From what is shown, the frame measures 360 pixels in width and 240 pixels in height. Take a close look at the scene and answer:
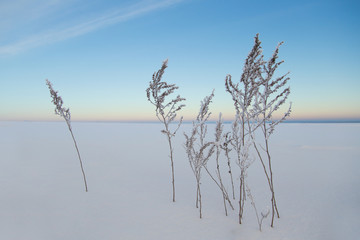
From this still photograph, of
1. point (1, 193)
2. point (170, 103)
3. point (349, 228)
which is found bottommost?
point (349, 228)

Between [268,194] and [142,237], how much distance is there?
4066 millimetres

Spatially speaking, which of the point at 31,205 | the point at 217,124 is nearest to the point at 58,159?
the point at 31,205

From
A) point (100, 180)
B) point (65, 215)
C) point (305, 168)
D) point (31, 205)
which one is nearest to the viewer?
point (65, 215)

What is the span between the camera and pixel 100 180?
746 cm

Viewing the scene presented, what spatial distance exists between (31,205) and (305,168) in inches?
395

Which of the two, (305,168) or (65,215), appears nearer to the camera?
(65,215)

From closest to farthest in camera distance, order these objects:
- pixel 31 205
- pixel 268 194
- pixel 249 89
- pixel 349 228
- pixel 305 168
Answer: pixel 249 89 < pixel 349 228 < pixel 31 205 < pixel 268 194 < pixel 305 168

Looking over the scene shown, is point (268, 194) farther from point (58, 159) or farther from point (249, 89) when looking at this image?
point (58, 159)

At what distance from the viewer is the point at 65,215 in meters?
4.80

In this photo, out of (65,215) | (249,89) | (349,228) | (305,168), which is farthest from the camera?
(305,168)

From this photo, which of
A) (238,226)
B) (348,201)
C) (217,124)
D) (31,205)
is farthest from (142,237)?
(348,201)

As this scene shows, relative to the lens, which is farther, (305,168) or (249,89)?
(305,168)

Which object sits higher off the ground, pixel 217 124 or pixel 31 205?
pixel 217 124

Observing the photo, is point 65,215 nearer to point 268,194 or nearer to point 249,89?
point 249,89
